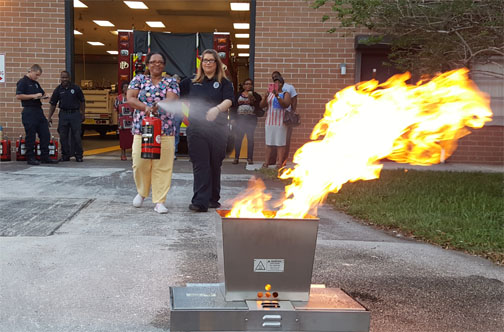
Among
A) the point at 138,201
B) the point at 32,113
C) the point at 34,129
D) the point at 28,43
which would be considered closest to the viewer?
the point at 138,201

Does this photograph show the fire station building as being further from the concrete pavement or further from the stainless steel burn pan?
the stainless steel burn pan

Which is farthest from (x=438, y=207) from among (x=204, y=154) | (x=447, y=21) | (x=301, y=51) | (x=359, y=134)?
(x=301, y=51)

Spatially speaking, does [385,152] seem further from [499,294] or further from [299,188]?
[499,294]

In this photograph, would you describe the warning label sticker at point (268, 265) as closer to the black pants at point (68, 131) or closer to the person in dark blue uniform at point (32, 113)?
the person in dark blue uniform at point (32, 113)

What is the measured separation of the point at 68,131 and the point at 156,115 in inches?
266

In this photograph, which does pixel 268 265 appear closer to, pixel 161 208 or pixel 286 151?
pixel 161 208

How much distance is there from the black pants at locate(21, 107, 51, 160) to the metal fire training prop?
373 inches

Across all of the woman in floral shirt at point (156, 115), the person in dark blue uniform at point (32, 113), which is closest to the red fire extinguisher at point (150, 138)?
the woman in floral shirt at point (156, 115)

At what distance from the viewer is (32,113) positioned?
11.6 m

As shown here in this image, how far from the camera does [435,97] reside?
426 centimetres

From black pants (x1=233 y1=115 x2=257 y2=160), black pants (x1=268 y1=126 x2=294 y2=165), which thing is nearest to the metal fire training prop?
black pants (x1=268 y1=126 x2=294 y2=165)

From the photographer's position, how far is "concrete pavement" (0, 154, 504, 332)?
12.3ft

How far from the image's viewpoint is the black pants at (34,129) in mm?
11625

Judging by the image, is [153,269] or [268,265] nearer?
[268,265]
